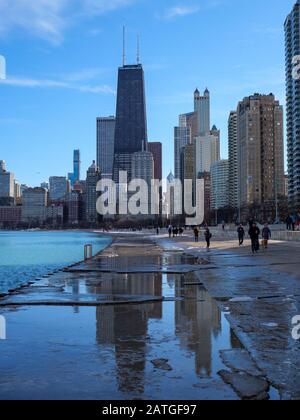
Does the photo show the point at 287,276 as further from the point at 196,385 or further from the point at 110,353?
the point at 196,385

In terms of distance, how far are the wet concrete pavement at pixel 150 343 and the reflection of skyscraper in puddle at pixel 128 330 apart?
0.6 inches

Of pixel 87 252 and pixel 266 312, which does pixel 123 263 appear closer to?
pixel 87 252

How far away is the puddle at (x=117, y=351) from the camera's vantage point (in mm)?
5297

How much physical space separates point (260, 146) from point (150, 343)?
15942 centimetres

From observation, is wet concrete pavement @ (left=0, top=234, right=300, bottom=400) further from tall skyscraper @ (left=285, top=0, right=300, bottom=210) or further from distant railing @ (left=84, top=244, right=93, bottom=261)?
tall skyscraper @ (left=285, top=0, right=300, bottom=210)

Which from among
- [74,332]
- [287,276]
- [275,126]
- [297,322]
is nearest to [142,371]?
[74,332]

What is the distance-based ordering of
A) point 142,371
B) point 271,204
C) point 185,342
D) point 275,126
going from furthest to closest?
point 275,126 < point 271,204 < point 185,342 < point 142,371

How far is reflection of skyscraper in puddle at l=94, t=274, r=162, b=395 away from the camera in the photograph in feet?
19.1

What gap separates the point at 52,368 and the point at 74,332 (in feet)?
7.38

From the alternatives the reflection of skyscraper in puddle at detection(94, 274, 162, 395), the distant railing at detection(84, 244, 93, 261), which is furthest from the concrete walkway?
the distant railing at detection(84, 244, 93, 261)

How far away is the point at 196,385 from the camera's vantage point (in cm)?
541

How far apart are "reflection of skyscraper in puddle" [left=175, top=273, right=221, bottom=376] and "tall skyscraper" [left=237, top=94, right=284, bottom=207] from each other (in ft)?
479

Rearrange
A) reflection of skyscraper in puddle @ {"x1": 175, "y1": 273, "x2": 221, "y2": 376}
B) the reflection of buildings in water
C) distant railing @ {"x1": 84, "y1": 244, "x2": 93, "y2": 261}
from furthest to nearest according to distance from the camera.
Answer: distant railing @ {"x1": 84, "y1": 244, "x2": 93, "y2": 261} < the reflection of buildings in water < reflection of skyscraper in puddle @ {"x1": 175, "y1": 273, "x2": 221, "y2": 376}
